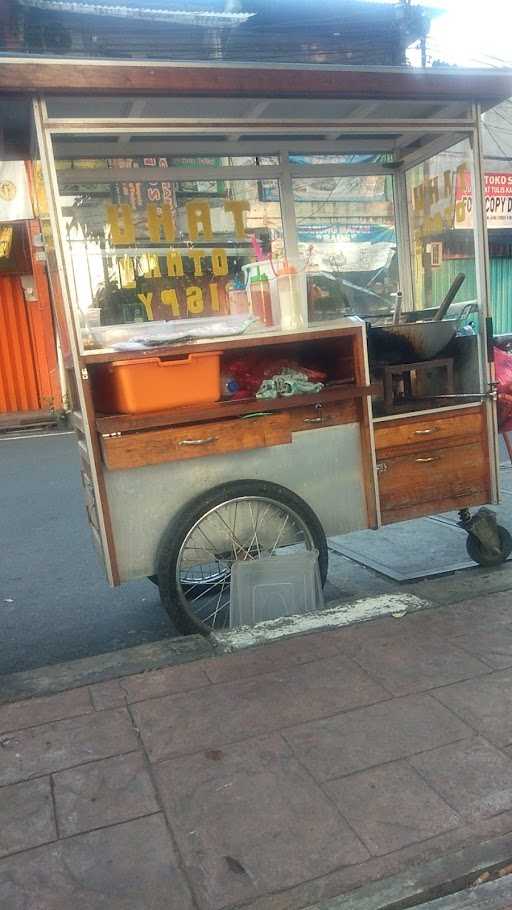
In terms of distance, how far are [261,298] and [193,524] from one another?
1.25 m

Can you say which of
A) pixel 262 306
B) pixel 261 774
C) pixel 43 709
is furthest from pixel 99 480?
pixel 261 774

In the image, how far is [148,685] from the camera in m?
3.01

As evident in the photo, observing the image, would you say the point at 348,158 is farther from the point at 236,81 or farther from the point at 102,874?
the point at 102,874

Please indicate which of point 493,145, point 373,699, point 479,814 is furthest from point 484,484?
point 493,145

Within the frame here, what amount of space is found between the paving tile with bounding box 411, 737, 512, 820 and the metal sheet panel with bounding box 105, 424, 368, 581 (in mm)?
1413

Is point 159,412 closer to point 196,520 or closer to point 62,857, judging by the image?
point 196,520

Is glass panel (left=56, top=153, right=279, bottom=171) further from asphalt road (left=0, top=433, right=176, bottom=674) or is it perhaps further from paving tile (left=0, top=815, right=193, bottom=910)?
paving tile (left=0, top=815, right=193, bottom=910)

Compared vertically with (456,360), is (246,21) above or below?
above

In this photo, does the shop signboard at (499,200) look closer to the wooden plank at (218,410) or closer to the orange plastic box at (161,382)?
the wooden plank at (218,410)

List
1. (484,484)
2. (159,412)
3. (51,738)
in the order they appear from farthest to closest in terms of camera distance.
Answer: (484,484), (159,412), (51,738)

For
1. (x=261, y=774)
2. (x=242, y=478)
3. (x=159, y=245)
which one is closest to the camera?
(x=261, y=774)

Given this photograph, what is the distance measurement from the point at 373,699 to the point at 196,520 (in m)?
1.12

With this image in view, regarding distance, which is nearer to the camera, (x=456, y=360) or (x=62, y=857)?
(x=62, y=857)

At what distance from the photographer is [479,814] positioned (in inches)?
84.2
